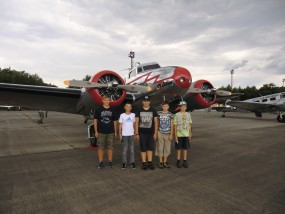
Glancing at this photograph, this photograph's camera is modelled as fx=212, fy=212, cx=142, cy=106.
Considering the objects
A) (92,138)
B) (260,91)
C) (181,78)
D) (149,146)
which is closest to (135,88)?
(181,78)

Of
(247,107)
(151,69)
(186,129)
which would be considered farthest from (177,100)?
(247,107)

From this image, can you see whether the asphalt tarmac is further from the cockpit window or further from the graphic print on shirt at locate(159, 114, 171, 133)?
the cockpit window

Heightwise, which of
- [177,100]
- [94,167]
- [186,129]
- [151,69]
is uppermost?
[151,69]

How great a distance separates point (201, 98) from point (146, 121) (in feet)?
19.4

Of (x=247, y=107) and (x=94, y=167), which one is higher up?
(x=247, y=107)

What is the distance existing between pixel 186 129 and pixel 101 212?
10.8 ft

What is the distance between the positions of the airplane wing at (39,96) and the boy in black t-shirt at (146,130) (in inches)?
155

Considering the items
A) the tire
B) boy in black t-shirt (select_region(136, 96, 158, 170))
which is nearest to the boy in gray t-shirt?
boy in black t-shirt (select_region(136, 96, 158, 170))

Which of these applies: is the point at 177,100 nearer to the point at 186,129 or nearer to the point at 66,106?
the point at 186,129

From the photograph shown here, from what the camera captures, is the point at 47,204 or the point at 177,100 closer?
the point at 47,204

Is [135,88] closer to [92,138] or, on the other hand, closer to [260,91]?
[92,138]

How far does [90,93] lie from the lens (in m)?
7.80

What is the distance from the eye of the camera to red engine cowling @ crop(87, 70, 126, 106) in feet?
25.5

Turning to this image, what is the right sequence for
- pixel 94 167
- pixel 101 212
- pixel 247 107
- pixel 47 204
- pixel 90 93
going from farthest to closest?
pixel 247 107 < pixel 90 93 < pixel 94 167 < pixel 47 204 < pixel 101 212
